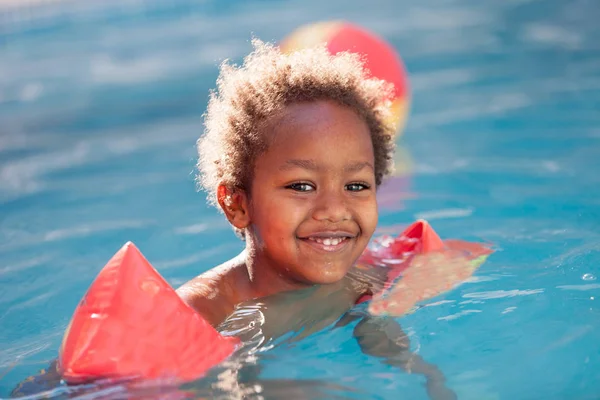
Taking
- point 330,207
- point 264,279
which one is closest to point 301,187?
point 330,207

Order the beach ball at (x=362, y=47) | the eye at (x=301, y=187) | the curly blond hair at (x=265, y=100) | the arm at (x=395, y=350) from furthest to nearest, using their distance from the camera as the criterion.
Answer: the beach ball at (x=362, y=47)
the curly blond hair at (x=265, y=100)
the eye at (x=301, y=187)
the arm at (x=395, y=350)

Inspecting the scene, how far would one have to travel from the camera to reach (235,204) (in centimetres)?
343

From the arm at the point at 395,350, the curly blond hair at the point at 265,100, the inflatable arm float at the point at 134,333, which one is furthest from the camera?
the curly blond hair at the point at 265,100

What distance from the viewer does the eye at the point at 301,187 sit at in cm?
322

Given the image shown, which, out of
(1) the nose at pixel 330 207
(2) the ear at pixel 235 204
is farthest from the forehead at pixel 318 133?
(2) the ear at pixel 235 204

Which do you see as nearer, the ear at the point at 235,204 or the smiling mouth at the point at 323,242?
the smiling mouth at the point at 323,242

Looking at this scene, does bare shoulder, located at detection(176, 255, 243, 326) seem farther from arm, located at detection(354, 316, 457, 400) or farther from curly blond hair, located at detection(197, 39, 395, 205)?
arm, located at detection(354, 316, 457, 400)

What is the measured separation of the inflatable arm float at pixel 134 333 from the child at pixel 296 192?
0.87 feet

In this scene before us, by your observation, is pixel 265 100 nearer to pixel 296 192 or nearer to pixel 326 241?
pixel 296 192

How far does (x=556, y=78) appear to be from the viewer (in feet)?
24.8

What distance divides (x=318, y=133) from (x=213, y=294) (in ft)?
2.30

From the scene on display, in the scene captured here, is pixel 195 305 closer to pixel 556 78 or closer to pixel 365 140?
pixel 365 140

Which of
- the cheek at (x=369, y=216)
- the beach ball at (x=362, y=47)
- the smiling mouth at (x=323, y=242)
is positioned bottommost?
the smiling mouth at (x=323, y=242)

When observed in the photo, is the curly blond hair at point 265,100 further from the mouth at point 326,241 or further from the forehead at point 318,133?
the mouth at point 326,241
